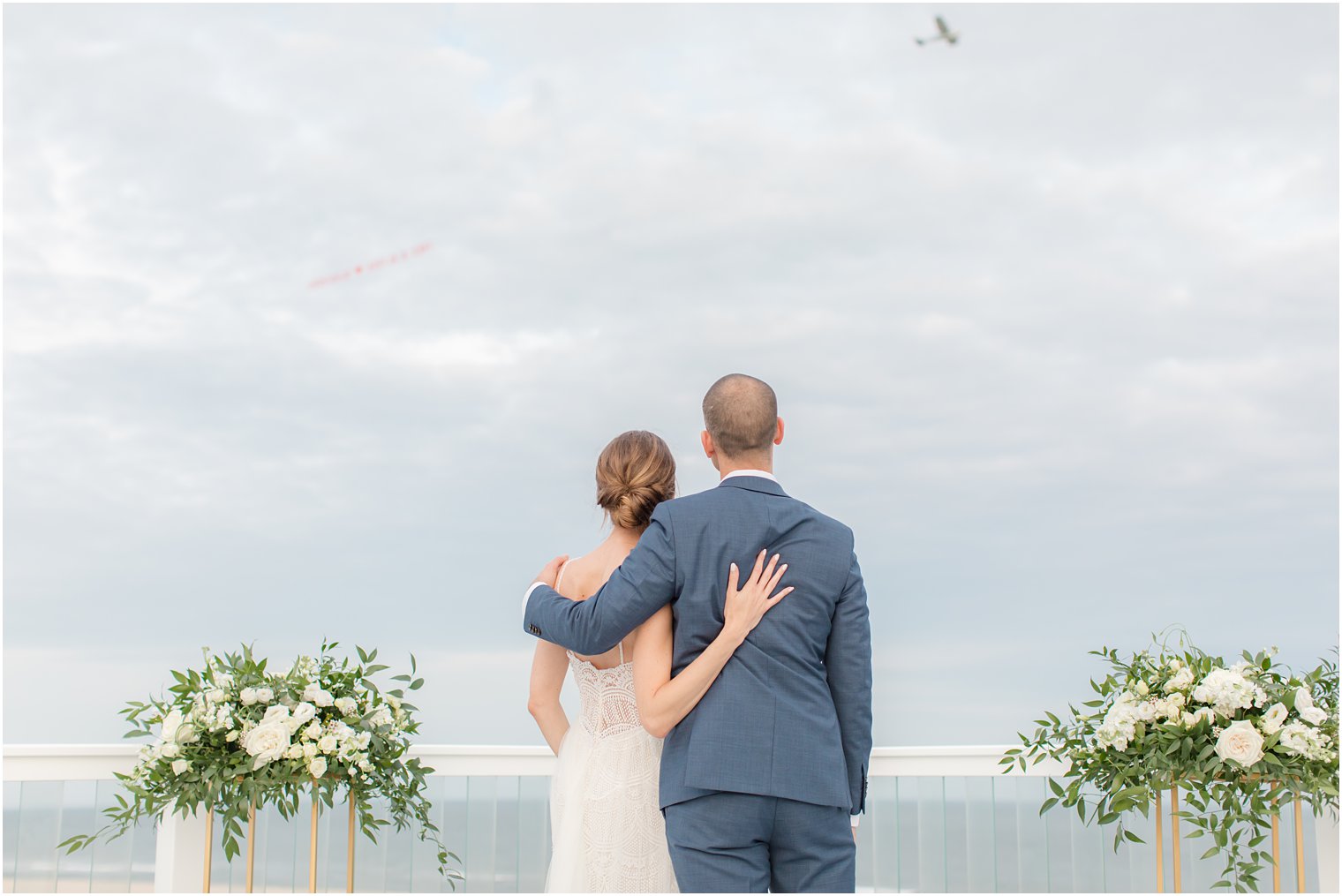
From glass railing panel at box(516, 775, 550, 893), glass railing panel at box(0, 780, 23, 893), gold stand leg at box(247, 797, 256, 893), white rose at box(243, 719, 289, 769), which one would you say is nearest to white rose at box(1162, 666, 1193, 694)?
glass railing panel at box(516, 775, 550, 893)

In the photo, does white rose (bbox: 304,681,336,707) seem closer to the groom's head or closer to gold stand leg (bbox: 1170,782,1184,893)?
the groom's head

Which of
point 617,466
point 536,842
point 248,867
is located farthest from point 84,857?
point 617,466

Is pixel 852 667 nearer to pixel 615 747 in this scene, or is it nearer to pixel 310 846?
pixel 615 747

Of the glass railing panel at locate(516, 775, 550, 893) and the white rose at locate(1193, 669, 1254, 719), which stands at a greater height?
the white rose at locate(1193, 669, 1254, 719)

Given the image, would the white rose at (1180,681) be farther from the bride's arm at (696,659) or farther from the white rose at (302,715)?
the white rose at (302,715)

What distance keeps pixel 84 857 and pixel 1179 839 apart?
3678 millimetres

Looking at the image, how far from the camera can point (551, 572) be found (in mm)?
2875

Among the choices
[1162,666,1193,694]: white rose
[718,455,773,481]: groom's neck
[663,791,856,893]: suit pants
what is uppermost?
[718,455,773,481]: groom's neck

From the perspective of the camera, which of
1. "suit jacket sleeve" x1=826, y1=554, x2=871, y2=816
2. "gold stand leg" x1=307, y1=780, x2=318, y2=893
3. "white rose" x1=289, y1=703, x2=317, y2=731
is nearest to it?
"suit jacket sleeve" x1=826, y1=554, x2=871, y2=816

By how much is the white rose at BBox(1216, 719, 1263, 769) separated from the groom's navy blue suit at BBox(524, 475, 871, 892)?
1497mm

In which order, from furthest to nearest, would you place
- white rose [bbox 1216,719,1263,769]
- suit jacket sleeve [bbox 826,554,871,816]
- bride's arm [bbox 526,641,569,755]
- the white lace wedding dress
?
white rose [bbox 1216,719,1263,769], bride's arm [bbox 526,641,569,755], the white lace wedding dress, suit jacket sleeve [bbox 826,554,871,816]

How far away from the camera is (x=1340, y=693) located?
3.47 meters

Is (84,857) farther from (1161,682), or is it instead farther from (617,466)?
(1161,682)

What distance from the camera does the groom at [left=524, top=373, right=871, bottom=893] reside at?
7.88 ft
